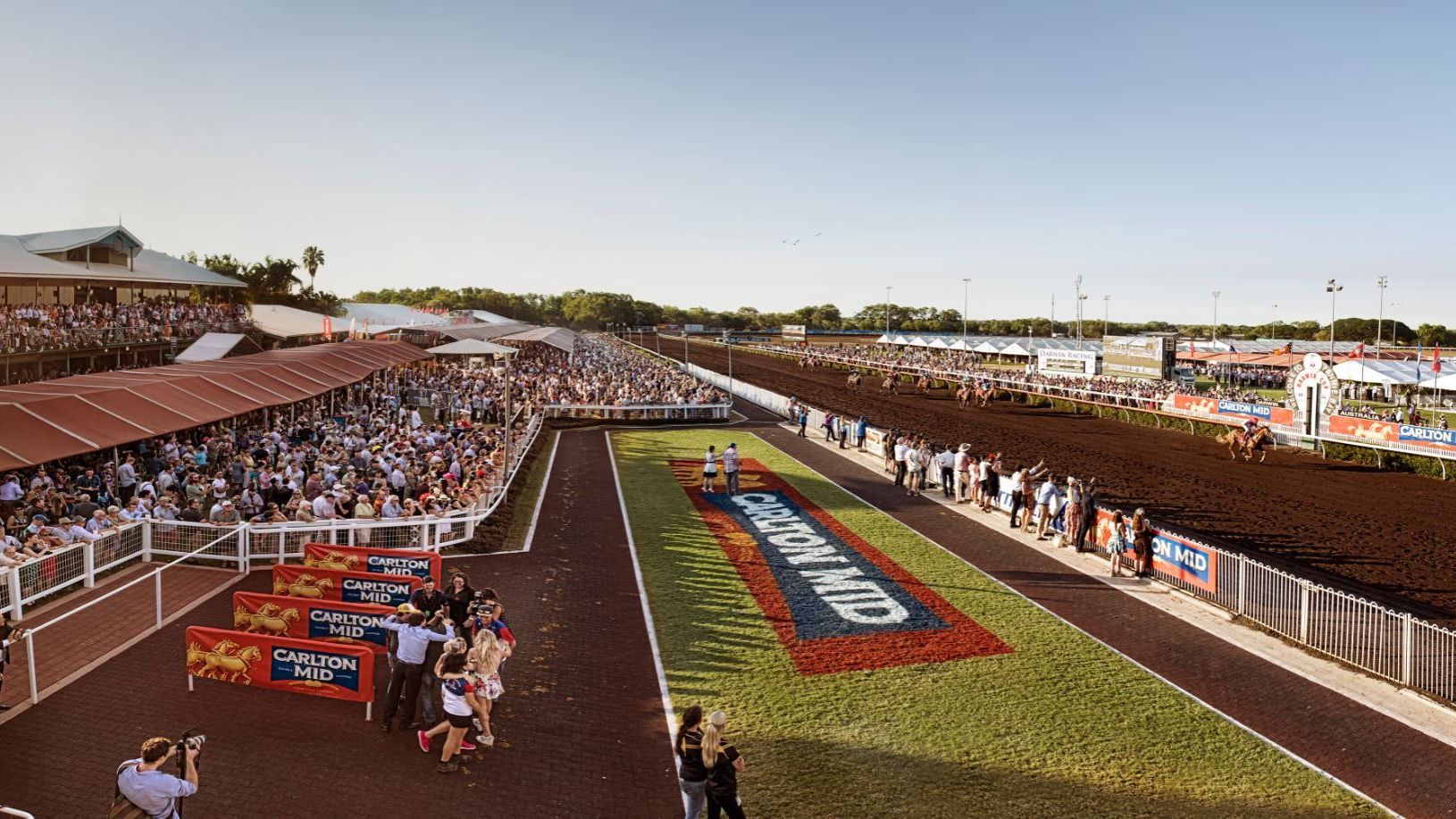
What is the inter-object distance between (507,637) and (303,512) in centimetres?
774

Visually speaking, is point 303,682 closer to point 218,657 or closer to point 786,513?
point 218,657

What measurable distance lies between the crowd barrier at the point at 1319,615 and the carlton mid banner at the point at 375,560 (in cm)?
1347

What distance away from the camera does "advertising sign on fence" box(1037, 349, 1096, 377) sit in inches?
2330

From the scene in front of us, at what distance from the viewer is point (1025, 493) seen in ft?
67.5

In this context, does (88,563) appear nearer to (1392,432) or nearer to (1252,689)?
(1252,689)

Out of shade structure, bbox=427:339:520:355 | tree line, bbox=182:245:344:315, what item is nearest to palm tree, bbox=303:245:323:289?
tree line, bbox=182:245:344:315

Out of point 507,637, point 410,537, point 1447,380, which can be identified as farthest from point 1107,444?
point 507,637

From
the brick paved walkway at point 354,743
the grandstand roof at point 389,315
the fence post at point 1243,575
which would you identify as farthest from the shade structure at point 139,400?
the grandstand roof at point 389,315

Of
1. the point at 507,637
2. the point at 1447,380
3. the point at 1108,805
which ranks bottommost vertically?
the point at 1108,805

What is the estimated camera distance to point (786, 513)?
22.3 metres

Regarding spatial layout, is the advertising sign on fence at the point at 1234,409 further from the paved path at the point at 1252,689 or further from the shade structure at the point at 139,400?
the shade structure at the point at 139,400

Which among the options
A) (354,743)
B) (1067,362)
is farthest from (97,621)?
(1067,362)

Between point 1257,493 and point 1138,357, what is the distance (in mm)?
31489

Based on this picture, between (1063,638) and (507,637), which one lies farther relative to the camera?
(1063,638)
